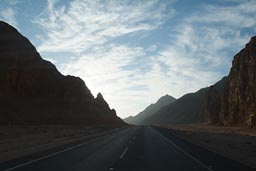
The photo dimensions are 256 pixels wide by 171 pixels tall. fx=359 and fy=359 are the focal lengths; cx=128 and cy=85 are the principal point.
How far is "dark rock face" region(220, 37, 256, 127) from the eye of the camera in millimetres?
79875

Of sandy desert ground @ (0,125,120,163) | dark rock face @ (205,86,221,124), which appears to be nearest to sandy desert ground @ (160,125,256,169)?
sandy desert ground @ (0,125,120,163)

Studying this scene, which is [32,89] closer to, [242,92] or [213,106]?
[242,92]

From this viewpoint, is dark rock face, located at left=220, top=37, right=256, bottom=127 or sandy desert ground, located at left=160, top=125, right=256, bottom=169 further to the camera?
dark rock face, located at left=220, top=37, right=256, bottom=127

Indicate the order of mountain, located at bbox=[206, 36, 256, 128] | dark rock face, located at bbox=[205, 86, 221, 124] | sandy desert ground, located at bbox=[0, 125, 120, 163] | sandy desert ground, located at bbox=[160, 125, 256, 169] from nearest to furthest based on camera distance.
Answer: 1. sandy desert ground, located at bbox=[160, 125, 256, 169]
2. sandy desert ground, located at bbox=[0, 125, 120, 163]
3. mountain, located at bbox=[206, 36, 256, 128]
4. dark rock face, located at bbox=[205, 86, 221, 124]

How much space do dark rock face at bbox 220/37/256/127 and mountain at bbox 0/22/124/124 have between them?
4304 centimetres

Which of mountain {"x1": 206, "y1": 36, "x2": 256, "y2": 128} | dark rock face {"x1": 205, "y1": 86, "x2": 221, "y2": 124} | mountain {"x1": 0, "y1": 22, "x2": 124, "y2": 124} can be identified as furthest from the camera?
dark rock face {"x1": 205, "y1": 86, "x2": 221, "y2": 124}

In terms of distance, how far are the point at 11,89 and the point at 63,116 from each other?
15785 mm

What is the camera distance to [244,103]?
84.6 m

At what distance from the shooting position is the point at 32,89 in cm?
9844

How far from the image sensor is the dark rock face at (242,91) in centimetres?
7988

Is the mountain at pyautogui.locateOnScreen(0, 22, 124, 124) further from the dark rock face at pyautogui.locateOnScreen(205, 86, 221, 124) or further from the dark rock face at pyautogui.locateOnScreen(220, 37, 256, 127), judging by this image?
the dark rock face at pyautogui.locateOnScreen(205, 86, 221, 124)

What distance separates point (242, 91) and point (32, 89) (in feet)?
181

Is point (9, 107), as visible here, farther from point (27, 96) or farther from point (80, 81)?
point (80, 81)

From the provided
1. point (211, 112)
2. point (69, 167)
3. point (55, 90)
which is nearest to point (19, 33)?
point (55, 90)
